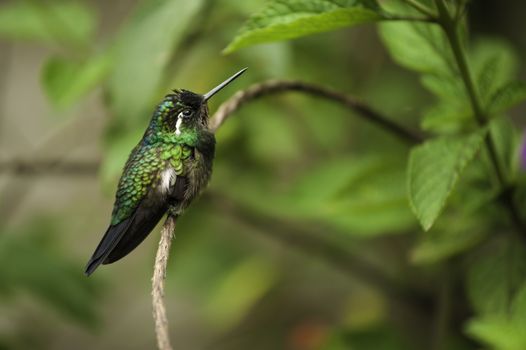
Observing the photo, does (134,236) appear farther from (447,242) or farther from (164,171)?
(447,242)

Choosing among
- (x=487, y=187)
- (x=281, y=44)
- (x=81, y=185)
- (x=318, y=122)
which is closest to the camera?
(x=487, y=187)

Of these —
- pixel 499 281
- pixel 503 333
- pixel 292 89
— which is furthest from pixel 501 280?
pixel 292 89

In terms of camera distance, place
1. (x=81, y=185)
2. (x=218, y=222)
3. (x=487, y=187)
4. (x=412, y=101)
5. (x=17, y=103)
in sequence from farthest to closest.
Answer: (x=17, y=103)
(x=81, y=185)
(x=218, y=222)
(x=412, y=101)
(x=487, y=187)

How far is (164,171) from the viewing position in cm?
123

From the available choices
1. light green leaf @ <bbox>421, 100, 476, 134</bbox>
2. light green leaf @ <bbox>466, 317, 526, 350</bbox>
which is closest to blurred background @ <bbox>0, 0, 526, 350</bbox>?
light green leaf @ <bbox>421, 100, 476, 134</bbox>

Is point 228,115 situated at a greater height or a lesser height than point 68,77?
greater

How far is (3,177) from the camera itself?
4695 mm

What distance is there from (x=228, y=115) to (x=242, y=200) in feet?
4.97

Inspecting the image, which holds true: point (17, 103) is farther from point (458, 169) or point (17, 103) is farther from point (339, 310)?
point (458, 169)

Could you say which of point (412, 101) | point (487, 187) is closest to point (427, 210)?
point (487, 187)

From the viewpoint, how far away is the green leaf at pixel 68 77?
2.06 m

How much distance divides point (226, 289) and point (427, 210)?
82.5 inches

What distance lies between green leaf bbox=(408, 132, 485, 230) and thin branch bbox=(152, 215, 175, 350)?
450 mm

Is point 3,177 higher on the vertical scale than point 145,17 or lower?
lower
